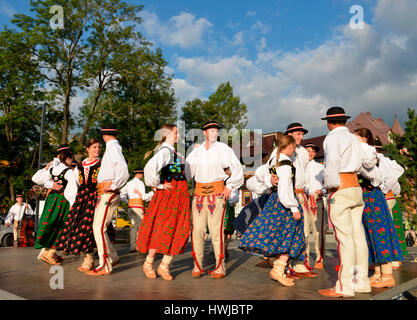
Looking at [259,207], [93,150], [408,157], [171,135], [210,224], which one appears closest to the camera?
[210,224]

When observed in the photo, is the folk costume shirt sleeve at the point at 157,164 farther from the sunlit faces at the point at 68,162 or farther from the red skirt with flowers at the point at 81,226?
the sunlit faces at the point at 68,162

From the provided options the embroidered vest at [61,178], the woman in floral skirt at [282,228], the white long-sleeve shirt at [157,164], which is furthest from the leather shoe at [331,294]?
the embroidered vest at [61,178]

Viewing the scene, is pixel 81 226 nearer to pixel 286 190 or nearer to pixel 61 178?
pixel 61 178

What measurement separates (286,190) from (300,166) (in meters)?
0.78

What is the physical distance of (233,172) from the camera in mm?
5406

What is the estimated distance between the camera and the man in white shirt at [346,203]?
410 centimetres

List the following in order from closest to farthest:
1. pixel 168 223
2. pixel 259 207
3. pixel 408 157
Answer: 1. pixel 168 223
2. pixel 259 207
3. pixel 408 157

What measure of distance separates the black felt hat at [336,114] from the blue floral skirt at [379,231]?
1.22 meters

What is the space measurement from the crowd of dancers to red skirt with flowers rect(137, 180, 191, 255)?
0.5 inches

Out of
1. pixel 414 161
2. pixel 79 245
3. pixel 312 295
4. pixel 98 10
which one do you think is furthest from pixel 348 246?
pixel 98 10

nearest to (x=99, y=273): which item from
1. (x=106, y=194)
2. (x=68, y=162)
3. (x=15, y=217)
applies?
(x=106, y=194)

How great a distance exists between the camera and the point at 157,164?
206 inches

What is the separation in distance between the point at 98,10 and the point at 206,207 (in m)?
21.5
